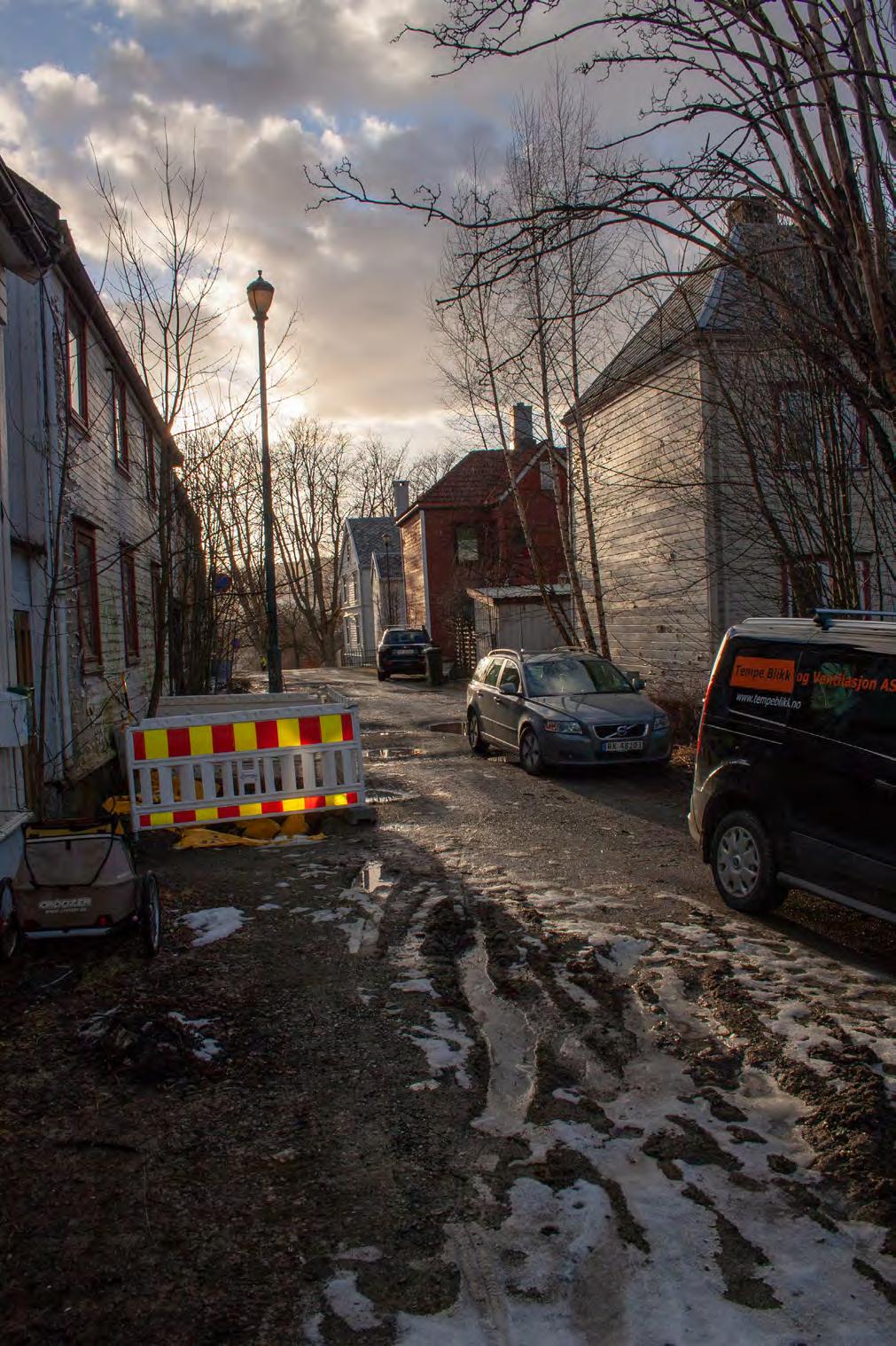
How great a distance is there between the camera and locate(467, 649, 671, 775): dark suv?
12367mm

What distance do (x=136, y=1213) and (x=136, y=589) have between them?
1441cm

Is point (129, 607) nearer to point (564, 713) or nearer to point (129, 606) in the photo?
point (129, 606)

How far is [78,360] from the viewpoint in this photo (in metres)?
11.9

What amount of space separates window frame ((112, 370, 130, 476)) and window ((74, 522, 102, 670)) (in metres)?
2.40

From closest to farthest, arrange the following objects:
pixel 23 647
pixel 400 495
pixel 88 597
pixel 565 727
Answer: pixel 23 647
pixel 565 727
pixel 88 597
pixel 400 495

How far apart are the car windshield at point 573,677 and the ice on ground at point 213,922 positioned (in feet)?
24.3

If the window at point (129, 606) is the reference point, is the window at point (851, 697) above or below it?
below

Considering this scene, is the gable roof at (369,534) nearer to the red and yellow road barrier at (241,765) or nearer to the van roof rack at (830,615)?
the red and yellow road barrier at (241,765)

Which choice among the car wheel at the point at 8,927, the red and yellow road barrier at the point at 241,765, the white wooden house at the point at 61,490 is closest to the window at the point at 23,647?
the white wooden house at the point at 61,490

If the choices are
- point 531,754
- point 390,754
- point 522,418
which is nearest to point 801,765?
point 531,754

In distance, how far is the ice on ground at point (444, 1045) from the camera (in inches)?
164

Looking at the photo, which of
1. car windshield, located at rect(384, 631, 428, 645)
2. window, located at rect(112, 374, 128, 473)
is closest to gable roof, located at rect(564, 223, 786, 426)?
window, located at rect(112, 374, 128, 473)

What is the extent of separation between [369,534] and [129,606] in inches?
1885

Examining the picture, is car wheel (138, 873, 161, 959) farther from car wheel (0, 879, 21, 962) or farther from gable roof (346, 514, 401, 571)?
gable roof (346, 514, 401, 571)
